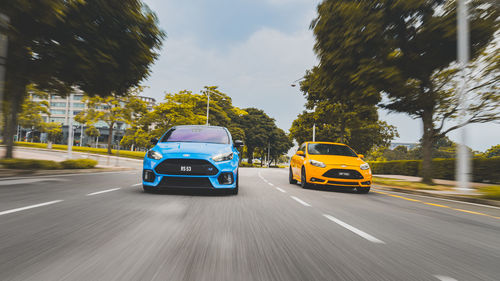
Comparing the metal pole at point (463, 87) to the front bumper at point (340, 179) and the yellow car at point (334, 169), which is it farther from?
the front bumper at point (340, 179)

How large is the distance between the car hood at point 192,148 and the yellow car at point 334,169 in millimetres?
3501

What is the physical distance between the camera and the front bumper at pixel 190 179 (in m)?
6.48

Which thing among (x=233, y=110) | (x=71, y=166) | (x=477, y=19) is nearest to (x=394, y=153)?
(x=233, y=110)

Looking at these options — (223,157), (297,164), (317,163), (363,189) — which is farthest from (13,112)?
(363,189)

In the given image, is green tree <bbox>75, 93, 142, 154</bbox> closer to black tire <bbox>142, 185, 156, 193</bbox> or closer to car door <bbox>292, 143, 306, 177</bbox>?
car door <bbox>292, 143, 306, 177</bbox>

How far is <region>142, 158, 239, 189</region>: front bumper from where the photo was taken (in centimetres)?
648

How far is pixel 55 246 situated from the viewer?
2.85m

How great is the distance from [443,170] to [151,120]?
29689mm

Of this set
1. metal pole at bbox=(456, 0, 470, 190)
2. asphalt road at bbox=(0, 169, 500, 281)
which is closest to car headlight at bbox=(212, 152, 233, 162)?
asphalt road at bbox=(0, 169, 500, 281)

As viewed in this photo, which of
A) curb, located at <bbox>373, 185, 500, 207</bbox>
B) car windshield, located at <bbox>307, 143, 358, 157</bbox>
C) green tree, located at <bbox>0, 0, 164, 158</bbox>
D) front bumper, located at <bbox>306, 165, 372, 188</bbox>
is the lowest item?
curb, located at <bbox>373, 185, 500, 207</bbox>

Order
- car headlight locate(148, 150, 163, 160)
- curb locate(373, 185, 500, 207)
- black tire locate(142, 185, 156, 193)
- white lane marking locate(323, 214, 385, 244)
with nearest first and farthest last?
1. white lane marking locate(323, 214, 385, 244)
2. car headlight locate(148, 150, 163, 160)
3. black tire locate(142, 185, 156, 193)
4. curb locate(373, 185, 500, 207)

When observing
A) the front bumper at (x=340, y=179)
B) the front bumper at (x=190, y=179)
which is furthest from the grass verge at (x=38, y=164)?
the front bumper at (x=340, y=179)

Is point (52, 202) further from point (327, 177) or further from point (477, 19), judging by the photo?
point (477, 19)

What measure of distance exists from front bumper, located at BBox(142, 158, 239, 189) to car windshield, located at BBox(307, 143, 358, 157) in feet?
16.1
